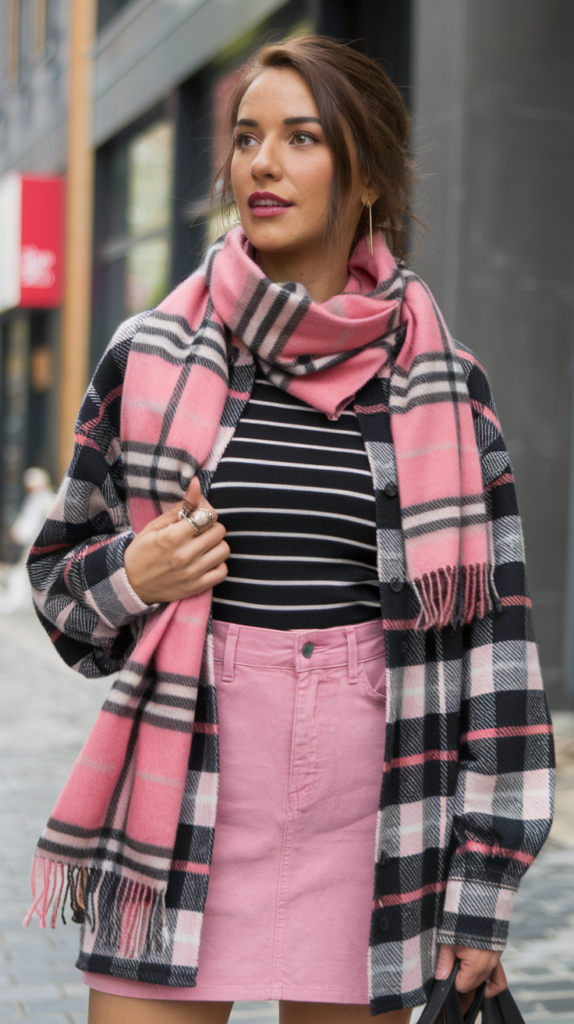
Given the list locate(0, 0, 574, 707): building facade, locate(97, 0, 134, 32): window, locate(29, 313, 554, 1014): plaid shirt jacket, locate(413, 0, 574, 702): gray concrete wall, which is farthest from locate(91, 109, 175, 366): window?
locate(29, 313, 554, 1014): plaid shirt jacket

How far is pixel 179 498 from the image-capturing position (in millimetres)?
2014

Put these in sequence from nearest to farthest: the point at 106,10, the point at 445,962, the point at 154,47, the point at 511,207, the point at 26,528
→ the point at 445,962
the point at 511,207
the point at 154,47
the point at 26,528
the point at 106,10

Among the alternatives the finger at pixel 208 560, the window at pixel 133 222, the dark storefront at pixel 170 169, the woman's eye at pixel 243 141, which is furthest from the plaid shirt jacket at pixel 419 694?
the window at pixel 133 222

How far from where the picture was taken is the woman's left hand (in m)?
2.02

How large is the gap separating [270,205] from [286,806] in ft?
3.23

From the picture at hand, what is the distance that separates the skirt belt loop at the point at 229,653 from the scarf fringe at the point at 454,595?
293mm

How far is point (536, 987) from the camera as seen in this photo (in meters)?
3.93

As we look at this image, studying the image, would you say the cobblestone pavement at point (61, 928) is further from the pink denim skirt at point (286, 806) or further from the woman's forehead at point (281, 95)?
the woman's forehead at point (281, 95)

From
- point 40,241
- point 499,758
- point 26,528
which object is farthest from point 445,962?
point 40,241

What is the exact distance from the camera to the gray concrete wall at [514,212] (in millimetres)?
7566

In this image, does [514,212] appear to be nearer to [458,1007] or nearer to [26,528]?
[458,1007]

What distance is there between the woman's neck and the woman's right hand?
450 millimetres

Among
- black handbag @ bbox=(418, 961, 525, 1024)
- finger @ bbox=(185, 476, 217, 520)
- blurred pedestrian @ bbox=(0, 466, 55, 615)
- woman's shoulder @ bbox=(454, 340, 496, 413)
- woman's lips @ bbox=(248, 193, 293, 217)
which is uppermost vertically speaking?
woman's lips @ bbox=(248, 193, 293, 217)

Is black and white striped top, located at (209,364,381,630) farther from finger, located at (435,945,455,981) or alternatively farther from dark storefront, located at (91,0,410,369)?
dark storefront, located at (91,0,410,369)
